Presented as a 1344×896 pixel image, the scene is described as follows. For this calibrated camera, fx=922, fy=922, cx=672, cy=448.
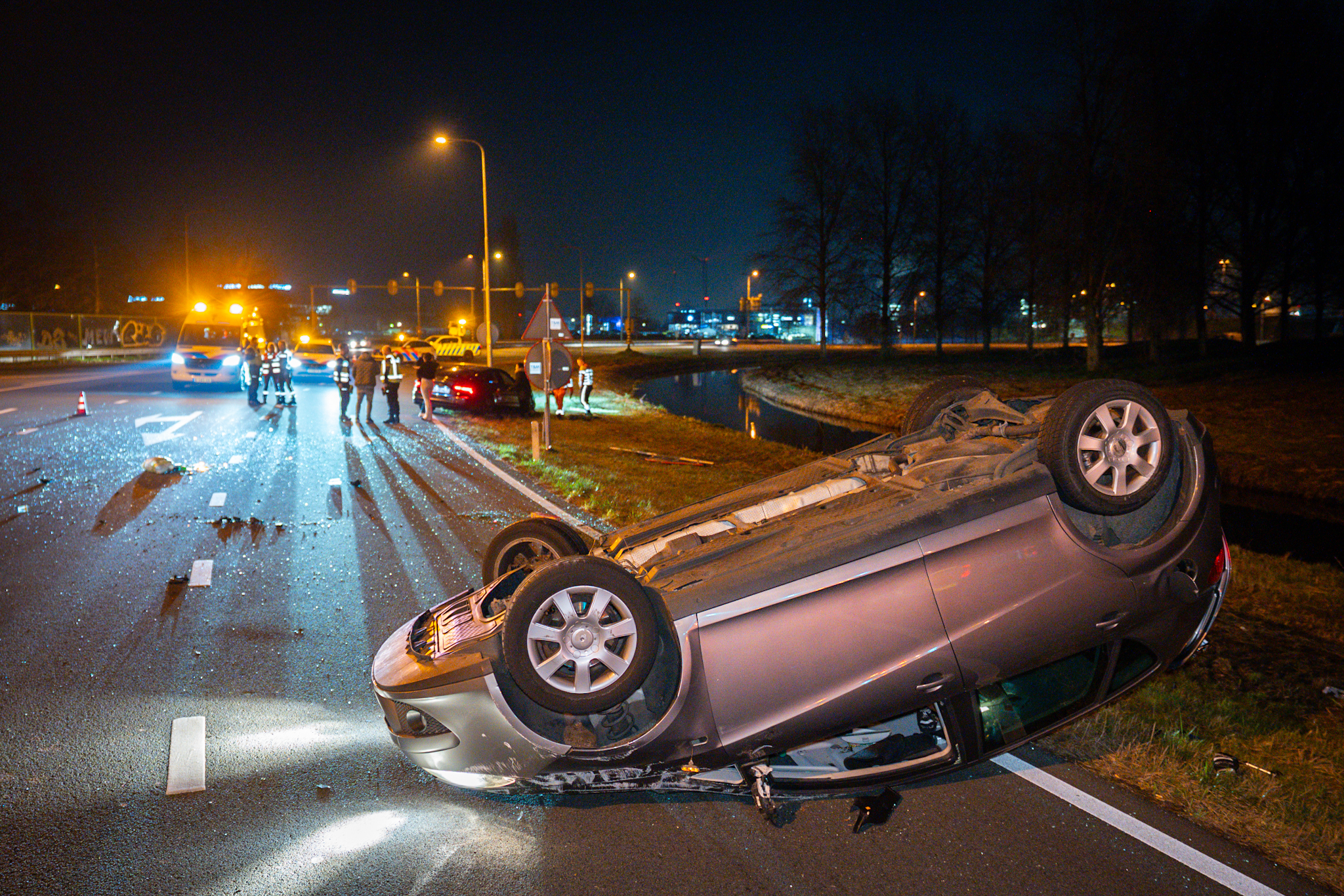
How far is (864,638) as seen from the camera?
11.2ft

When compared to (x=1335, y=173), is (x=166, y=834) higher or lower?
lower

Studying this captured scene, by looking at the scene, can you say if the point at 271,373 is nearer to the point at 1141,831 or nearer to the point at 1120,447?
the point at 1120,447

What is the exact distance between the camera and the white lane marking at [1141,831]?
10.7ft

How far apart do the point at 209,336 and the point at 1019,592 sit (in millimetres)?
31057

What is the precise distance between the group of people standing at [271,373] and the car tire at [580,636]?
71.3ft

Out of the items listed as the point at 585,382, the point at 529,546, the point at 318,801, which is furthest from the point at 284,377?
the point at 318,801

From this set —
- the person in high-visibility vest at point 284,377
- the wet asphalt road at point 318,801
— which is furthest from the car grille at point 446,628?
the person in high-visibility vest at point 284,377

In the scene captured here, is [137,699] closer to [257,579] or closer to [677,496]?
[257,579]

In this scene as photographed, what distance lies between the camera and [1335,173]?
31.3m

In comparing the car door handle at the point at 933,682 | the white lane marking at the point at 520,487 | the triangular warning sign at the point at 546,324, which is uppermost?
the triangular warning sign at the point at 546,324

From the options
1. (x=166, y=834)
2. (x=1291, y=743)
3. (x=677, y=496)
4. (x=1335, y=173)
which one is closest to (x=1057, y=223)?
(x=1335, y=173)

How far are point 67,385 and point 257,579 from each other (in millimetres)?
26881

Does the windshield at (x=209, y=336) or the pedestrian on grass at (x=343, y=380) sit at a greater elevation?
the windshield at (x=209, y=336)

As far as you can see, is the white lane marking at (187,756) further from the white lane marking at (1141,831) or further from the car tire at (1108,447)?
the car tire at (1108,447)
